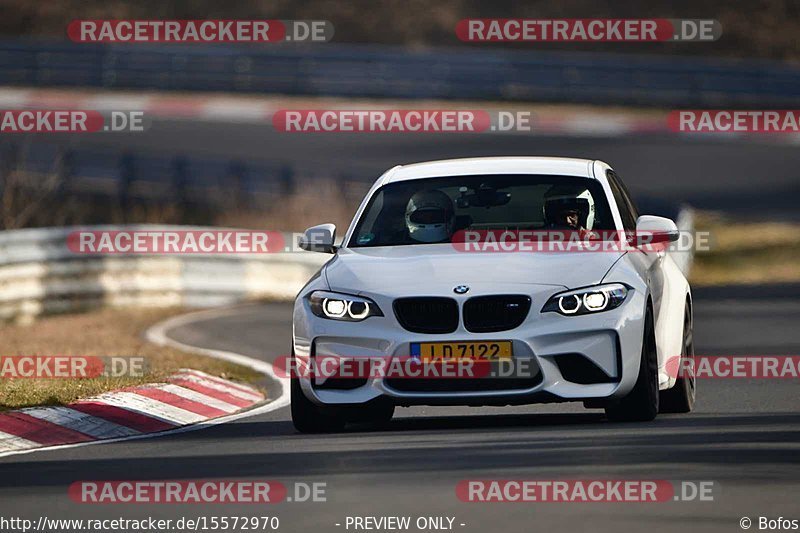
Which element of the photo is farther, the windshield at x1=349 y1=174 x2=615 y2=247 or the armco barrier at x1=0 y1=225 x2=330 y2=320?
the armco barrier at x1=0 y1=225 x2=330 y2=320

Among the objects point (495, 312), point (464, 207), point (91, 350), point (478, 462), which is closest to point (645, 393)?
point (495, 312)

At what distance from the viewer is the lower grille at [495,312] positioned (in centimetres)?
1079

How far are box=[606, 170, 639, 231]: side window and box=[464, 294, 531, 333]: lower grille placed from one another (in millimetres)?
1412

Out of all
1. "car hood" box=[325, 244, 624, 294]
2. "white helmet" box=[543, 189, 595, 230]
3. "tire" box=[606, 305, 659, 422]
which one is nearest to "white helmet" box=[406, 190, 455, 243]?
"car hood" box=[325, 244, 624, 294]

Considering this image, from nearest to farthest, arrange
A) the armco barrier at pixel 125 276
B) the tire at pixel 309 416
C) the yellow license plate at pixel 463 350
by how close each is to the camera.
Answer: the yellow license plate at pixel 463 350 < the tire at pixel 309 416 < the armco barrier at pixel 125 276

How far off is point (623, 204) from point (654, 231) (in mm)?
882

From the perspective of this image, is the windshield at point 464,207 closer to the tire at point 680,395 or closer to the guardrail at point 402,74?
the tire at point 680,395

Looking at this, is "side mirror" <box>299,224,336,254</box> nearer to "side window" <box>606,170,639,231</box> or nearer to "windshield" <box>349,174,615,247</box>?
"windshield" <box>349,174,615,247</box>

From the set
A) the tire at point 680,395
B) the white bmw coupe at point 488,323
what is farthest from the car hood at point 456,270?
the tire at point 680,395

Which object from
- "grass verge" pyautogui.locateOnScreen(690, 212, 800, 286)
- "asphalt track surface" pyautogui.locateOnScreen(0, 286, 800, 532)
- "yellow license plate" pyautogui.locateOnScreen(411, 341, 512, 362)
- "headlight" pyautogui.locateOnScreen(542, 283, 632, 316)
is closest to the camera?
"asphalt track surface" pyautogui.locateOnScreen(0, 286, 800, 532)

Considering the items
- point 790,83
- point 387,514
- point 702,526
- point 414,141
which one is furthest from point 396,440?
point 790,83

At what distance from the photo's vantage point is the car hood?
10.9 meters

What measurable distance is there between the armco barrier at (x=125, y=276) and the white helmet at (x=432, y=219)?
9.32 meters

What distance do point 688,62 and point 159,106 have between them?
38.4 ft
